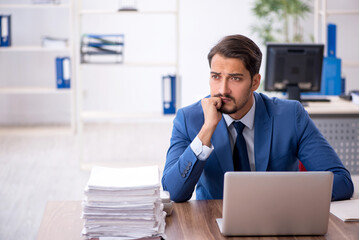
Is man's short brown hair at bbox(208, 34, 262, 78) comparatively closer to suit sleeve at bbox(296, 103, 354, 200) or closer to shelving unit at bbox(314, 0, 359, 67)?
suit sleeve at bbox(296, 103, 354, 200)

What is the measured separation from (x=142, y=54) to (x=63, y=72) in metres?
1.03

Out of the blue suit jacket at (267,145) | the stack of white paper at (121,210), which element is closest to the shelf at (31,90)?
the blue suit jacket at (267,145)

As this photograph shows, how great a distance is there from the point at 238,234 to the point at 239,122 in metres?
0.63

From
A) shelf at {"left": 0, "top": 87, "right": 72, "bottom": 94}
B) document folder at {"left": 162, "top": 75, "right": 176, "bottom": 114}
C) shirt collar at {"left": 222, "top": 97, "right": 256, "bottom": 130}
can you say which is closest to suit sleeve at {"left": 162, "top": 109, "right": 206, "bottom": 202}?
shirt collar at {"left": 222, "top": 97, "right": 256, "bottom": 130}

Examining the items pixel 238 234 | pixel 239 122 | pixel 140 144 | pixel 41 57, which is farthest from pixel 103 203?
pixel 41 57

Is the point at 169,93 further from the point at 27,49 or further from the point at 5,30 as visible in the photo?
the point at 5,30

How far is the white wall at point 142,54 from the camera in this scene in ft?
20.8

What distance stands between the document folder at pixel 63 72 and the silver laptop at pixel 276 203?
4.51 m

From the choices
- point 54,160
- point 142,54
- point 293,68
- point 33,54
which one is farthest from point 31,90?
point 293,68

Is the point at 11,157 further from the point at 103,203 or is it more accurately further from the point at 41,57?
the point at 103,203

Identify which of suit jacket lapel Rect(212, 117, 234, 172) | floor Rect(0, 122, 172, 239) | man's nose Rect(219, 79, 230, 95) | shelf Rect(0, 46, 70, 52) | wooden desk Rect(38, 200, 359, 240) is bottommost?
floor Rect(0, 122, 172, 239)

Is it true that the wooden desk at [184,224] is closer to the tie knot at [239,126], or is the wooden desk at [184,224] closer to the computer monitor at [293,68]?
the tie knot at [239,126]

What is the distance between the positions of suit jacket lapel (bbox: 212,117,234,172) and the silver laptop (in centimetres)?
47

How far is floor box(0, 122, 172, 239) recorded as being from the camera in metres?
3.73
